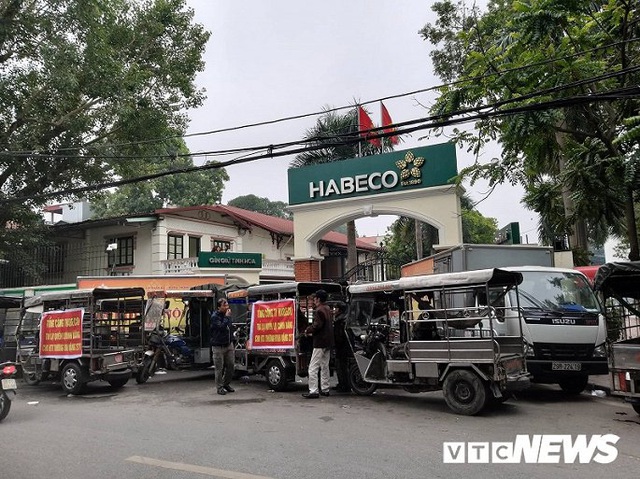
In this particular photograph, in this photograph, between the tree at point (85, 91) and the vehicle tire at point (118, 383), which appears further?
the tree at point (85, 91)

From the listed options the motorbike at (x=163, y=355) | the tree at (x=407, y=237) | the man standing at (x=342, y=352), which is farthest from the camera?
the tree at (x=407, y=237)

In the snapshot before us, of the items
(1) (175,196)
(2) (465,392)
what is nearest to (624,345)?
(2) (465,392)

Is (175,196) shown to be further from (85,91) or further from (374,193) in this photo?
(374,193)

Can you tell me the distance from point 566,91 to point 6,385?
11897mm

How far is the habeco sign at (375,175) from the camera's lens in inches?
589

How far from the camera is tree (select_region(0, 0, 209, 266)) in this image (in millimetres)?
15539

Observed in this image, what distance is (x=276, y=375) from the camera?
10719 mm

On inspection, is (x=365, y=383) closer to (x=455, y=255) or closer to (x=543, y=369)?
(x=543, y=369)

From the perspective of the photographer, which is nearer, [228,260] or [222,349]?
[222,349]

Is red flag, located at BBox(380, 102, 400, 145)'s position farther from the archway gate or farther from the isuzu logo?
the isuzu logo

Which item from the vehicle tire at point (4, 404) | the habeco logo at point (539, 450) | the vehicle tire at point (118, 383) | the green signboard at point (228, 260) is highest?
the green signboard at point (228, 260)

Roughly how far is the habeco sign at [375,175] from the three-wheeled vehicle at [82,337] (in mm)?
6743

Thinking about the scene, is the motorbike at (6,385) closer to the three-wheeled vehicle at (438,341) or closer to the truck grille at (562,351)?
the three-wheeled vehicle at (438,341)

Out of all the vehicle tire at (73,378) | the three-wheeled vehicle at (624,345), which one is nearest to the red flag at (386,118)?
the three-wheeled vehicle at (624,345)
